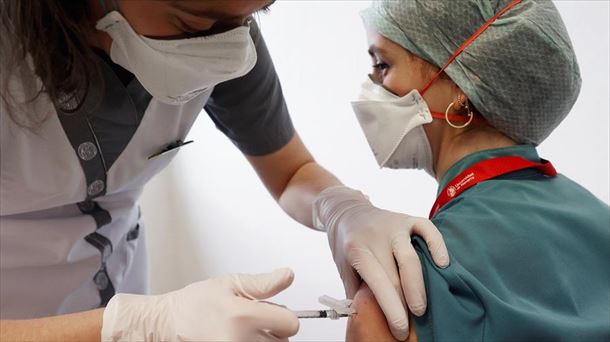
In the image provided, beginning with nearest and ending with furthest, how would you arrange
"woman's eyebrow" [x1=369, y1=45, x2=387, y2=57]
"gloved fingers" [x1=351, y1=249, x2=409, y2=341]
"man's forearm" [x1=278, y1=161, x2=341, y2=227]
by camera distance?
"gloved fingers" [x1=351, y1=249, x2=409, y2=341], "woman's eyebrow" [x1=369, y1=45, x2=387, y2=57], "man's forearm" [x1=278, y1=161, x2=341, y2=227]

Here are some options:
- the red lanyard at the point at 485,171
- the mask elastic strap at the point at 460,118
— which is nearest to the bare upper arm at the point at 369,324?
the red lanyard at the point at 485,171

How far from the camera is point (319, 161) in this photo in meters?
2.16

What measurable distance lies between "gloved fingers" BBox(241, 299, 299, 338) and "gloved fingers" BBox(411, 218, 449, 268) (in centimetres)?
27

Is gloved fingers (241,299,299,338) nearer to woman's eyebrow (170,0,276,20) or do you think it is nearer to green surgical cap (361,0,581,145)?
woman's eyebrow (170,0,276,20)

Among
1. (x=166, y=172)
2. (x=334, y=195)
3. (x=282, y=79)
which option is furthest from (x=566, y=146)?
(x=166, y=172)

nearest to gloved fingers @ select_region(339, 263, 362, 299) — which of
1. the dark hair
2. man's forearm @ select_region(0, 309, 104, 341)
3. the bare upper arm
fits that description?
the bare upper arm

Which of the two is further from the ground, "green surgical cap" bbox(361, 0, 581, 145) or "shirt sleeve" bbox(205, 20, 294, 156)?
"green surgical cap" bbox(361, 0, 581, 145)

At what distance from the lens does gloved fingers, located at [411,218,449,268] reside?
0.99m

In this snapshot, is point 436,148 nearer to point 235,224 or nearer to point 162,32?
point 162,32

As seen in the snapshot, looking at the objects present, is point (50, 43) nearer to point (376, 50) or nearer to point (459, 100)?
point (376, 50)

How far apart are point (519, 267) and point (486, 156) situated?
0.27m

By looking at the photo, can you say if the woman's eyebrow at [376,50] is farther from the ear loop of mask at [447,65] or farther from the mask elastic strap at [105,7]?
the mask elastic strap at [105,7]

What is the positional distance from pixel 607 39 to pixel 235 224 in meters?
1.57


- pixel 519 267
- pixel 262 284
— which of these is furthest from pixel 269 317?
pixel 519 267
